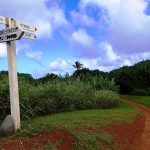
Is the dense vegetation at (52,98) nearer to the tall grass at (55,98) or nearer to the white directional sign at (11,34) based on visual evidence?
the tall grass at (55,98)

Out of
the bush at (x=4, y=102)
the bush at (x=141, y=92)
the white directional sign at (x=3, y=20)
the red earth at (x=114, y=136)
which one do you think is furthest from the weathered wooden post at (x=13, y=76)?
the bush at (x=141, y=92)

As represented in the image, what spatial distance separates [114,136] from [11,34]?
15.3ft

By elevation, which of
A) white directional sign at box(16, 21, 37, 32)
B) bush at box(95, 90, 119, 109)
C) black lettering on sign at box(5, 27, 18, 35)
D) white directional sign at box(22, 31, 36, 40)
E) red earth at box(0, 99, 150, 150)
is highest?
white directional sign at box(16, 21, 37, 32)

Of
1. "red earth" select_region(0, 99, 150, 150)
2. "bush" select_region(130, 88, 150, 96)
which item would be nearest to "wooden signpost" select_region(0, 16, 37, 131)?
"red earth" select_region(0, 99, 150, 150)

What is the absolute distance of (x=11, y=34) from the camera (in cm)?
1022

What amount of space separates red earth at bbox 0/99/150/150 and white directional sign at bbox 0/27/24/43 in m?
2.77

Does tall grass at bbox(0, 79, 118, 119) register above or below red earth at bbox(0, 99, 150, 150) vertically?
above

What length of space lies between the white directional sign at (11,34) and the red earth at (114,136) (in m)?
2.77

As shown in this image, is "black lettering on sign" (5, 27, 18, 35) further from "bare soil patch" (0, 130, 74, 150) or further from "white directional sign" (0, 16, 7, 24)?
"bare soil patch" (0, 130, 74, 150)

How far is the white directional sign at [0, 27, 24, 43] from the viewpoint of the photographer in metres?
10.0

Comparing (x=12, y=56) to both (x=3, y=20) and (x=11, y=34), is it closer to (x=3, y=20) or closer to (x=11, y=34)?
(x=11, y=34)

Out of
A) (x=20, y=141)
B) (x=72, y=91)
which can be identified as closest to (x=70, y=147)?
(x=20, y=141)

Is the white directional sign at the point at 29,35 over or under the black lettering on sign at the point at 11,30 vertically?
under

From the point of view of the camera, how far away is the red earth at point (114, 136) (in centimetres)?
877
